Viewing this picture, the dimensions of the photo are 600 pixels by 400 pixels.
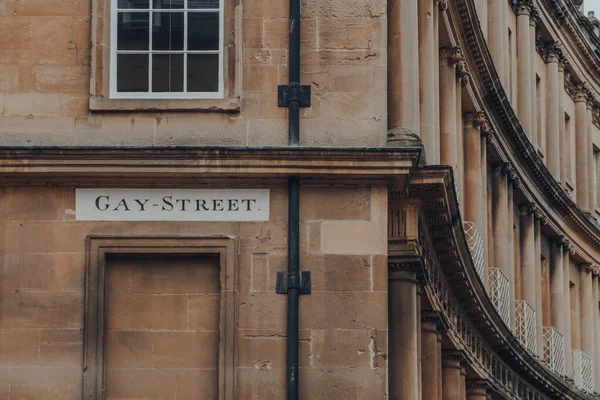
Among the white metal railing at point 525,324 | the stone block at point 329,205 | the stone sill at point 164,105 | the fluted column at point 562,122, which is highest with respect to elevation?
the fluted column at point 562,122

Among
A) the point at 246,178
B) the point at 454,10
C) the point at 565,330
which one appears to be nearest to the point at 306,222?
the point at 246,178

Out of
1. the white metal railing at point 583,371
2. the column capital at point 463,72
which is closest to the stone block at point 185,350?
the column capital at point 463,72

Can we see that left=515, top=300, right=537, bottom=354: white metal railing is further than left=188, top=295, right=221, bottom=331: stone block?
Yes

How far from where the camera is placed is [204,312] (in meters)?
28.4

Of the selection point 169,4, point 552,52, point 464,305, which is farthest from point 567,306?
point 169,4

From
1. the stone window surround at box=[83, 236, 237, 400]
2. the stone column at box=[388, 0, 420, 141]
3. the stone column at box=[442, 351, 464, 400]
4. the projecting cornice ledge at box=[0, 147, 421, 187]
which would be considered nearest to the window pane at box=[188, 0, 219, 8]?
the projecting cornice ledge at box=[0, 147, 421, 187]

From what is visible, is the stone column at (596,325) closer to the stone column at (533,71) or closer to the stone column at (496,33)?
the stone column at (533,71)

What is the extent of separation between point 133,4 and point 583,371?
30.5 meters

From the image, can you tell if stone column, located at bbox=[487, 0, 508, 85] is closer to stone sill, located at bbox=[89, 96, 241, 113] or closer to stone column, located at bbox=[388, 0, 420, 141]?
stone column, located at bbox=[388, 0, 420, 141]

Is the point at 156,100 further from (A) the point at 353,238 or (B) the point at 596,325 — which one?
(B) the point at 596,325

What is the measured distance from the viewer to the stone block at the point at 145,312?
28.3 meters

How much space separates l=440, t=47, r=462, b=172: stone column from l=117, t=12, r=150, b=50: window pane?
1106cm

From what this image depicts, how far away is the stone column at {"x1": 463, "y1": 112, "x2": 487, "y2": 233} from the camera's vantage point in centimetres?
4319

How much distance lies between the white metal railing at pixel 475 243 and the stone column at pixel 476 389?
2.49m
